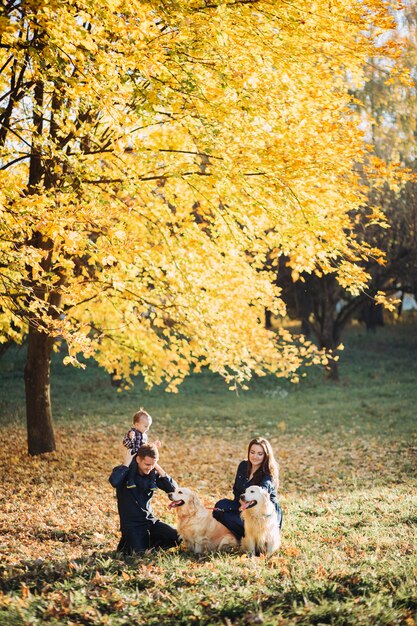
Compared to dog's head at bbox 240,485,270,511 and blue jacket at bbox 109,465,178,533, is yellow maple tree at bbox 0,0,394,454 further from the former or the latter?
dog's head at bbox 240,485,270,511

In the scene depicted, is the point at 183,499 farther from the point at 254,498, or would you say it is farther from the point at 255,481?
the point at 255,481

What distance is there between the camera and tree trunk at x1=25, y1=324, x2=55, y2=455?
11703 millimetres

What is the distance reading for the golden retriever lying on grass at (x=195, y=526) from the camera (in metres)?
5.96

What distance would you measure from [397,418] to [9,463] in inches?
417

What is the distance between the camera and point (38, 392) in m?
11.8

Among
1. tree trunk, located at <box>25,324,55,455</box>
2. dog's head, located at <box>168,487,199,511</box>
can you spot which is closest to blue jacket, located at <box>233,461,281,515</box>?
dog's head, located at <box>168,487,199,511</box>

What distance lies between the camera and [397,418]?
17000mm

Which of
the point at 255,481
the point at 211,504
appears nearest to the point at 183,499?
the point at 255,481

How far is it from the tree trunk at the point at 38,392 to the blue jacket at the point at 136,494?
5.95 m

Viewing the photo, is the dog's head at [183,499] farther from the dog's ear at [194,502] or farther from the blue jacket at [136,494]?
the blue jacket at [136,494]

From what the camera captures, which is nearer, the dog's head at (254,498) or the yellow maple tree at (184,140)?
the dog's head at (254,498)

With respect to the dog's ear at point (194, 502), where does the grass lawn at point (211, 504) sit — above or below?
below

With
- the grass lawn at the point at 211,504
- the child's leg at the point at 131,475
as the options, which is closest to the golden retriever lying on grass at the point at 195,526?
the grass lawn at the point at 211,504

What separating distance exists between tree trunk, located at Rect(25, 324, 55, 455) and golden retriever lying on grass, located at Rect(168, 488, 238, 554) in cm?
636
